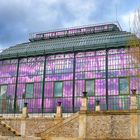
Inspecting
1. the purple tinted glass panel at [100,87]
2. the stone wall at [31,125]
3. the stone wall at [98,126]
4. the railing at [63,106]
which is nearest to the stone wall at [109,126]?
the stone wall at [98,126]

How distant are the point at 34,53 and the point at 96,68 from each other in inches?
320

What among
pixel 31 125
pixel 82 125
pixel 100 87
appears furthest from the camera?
pixel 100 87

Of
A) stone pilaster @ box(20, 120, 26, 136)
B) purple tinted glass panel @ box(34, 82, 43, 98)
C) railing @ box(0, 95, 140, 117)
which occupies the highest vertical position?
purple tinted glass panel @ box(34, 82, 43, 98)

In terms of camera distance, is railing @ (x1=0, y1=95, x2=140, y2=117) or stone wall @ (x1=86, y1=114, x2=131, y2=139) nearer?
stone wall @ (x1=86, y1=114, x2=131, y2=139)

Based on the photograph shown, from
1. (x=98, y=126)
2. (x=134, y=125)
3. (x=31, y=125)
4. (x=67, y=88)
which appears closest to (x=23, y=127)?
(x=31, y=125)

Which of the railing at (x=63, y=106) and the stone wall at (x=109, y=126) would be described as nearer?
the stone wall at (x=109, y=126)

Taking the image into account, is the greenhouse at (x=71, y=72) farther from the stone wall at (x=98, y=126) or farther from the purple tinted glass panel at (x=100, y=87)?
the stone wall at (x=98, y=126)

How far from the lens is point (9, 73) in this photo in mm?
41500

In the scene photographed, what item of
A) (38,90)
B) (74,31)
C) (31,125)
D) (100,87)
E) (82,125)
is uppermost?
(74,31)

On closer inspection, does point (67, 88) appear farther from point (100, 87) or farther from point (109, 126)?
point (109, 126)

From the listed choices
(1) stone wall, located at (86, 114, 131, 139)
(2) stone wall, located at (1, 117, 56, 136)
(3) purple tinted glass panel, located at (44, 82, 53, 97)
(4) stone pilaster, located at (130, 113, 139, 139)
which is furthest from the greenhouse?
(4) stone pilaster, located at (130, 113, 139, 139)

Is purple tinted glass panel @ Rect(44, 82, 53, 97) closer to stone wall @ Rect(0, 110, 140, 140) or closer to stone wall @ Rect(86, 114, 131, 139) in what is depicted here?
stone wall @ Rect(0, 110, 140, 140)

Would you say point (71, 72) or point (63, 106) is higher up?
point (71, 72)

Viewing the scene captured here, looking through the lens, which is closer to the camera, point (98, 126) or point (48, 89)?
point (98, 126)
